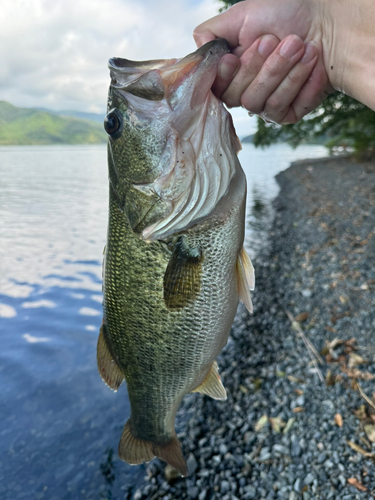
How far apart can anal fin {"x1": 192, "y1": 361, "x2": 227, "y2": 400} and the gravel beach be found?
5.42ft

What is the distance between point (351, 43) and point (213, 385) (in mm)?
2231

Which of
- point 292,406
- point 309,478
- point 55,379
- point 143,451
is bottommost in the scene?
point 55,379

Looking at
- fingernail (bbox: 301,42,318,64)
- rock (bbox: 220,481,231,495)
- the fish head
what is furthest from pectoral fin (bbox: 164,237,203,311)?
rock (bbox: 220,481,231,495)

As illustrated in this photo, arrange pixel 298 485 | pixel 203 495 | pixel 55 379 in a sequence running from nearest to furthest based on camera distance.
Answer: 1. pixel 298 485
2. pixel 203 495
3. pixel 55 379

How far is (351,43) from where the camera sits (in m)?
1.97

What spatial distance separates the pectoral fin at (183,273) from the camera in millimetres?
1957

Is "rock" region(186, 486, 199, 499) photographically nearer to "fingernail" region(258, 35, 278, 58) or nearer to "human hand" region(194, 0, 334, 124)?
"human hand" region(194, 0, 334, 124)

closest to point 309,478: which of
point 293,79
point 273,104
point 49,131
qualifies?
point 273,104

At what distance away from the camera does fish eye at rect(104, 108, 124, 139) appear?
1873 millimetres

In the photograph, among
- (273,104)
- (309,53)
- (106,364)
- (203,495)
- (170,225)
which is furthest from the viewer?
(203,495)

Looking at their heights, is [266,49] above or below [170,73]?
above

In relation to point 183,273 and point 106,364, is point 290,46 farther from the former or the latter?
point 106,364

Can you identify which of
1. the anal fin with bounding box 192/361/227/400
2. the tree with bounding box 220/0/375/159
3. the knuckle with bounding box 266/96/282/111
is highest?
the tree with bounding box 220/0/375/159

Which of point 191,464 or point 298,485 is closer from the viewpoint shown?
point 298,485
